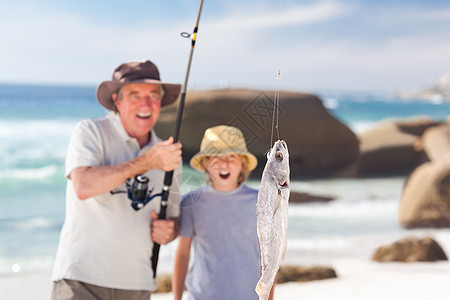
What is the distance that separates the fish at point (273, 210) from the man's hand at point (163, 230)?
4.50 feet

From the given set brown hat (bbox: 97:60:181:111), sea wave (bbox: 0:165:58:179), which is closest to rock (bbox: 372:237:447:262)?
brown hat (bbox: 97:60:181:111)

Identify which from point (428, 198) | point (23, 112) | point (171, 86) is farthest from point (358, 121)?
point (171, 86)

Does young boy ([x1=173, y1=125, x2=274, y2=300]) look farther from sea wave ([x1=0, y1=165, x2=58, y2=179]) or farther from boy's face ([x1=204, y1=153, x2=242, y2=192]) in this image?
sea wave ([x1=0, y1=165, x2=58, y2=179])

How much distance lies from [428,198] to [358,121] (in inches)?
1436

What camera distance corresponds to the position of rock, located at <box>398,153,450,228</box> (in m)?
9.80

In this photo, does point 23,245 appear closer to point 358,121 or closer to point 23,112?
point 23,112

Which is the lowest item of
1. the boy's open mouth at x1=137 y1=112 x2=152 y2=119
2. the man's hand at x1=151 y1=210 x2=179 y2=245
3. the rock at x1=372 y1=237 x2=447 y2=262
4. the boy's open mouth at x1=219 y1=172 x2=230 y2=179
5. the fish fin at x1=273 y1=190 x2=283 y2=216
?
the rock at x1=372 y1=237 x2=447 y2=262

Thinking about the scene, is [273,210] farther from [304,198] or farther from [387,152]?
[387,152]

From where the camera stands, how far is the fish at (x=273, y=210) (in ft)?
6.02

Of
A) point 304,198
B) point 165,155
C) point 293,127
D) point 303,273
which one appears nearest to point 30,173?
point 293,127

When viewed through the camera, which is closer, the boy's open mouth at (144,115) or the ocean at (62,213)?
the boy's open mouth at (144,115)

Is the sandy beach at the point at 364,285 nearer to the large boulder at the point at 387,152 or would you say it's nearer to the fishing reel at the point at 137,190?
the fishing reel at the point at 137,190

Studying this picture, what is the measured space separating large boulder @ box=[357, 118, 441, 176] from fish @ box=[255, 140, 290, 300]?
59.4ft

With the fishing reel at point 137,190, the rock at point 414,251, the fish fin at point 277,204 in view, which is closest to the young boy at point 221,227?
the fishing reel at point 137,190
